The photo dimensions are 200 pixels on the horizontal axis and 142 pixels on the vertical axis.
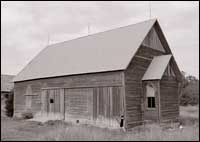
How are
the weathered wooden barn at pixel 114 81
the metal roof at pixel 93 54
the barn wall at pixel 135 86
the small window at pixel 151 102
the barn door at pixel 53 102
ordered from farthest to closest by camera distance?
the barn door at pixel 53 102 < the metal roof at pixel 93 54 < the small window at pixel 151 102 < the weathered wooden barn at pixel 114 81 < the barn wall at pixel 135 86

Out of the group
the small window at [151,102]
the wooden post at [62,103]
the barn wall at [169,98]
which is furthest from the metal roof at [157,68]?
the wooden post at [62,103]

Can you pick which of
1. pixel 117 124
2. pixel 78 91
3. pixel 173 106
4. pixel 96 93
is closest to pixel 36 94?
pixel 78 91

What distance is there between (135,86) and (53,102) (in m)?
7.68

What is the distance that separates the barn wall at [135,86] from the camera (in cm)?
1680

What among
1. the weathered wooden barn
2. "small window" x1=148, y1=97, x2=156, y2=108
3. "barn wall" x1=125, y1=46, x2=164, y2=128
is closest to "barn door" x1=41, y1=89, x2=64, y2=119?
the weathered wooden barn

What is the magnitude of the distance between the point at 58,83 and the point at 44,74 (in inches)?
100

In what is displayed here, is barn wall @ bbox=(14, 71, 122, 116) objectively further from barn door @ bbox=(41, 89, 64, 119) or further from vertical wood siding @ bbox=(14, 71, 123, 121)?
barn door @ bbox=(41, 89, 64, 119)

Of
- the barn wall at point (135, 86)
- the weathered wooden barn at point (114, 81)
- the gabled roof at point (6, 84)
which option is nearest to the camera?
the barn wall at point (135, 86)

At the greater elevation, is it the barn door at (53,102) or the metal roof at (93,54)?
the metal roof at (93,54)

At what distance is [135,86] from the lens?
17594 mm

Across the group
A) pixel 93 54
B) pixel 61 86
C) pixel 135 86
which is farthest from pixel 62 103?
pixel 135 86

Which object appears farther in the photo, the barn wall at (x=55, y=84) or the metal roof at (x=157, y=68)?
the metal roof at (x=157, y=68)

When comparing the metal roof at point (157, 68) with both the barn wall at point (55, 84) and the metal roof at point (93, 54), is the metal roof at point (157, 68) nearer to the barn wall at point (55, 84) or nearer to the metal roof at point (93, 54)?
the metal roof at point (93, 54)

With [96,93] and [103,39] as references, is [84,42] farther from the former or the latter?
[96,93]
